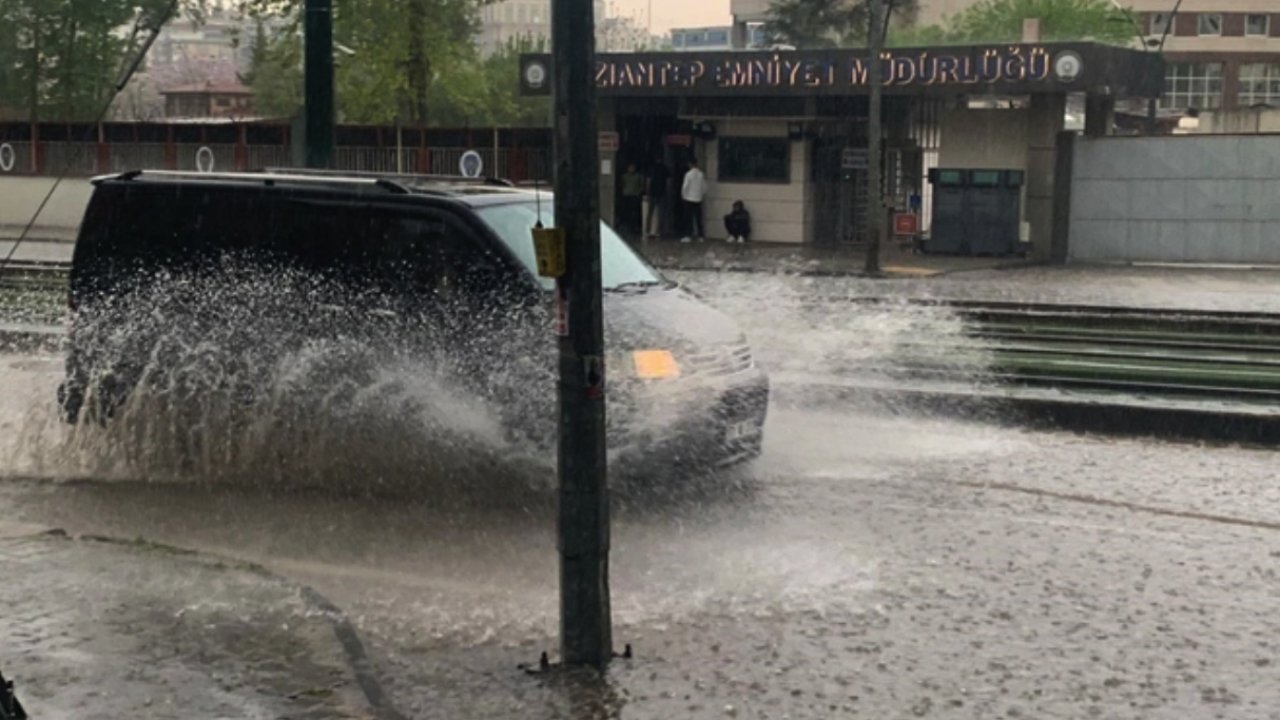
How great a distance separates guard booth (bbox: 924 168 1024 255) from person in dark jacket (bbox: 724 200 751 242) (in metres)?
4.16

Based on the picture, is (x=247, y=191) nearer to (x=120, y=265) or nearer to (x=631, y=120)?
(x=120, y=265)

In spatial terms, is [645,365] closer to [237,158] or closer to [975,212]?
[975,212]

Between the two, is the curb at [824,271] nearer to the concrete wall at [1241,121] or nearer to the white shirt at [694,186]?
the white shirt at [694,186]

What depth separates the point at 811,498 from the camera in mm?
9773

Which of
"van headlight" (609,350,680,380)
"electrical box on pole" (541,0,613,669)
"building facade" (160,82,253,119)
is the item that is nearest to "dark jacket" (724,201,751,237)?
"van headlight" (609,350,680,380)

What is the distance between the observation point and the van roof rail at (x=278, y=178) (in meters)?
9.98

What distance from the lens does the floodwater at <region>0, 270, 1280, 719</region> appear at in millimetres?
6324

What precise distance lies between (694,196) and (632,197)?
1498 millimetres

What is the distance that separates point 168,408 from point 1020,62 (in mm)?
23402

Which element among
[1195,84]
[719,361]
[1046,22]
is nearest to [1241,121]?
[1046,22]

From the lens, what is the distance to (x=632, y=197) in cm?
3606

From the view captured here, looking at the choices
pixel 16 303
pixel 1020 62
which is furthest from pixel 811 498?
pixel 1020 62

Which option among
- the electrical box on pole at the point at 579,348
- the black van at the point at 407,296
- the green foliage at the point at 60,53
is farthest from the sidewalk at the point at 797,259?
the green foliage at the point at 60,53

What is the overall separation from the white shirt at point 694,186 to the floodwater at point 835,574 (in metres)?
23.3
